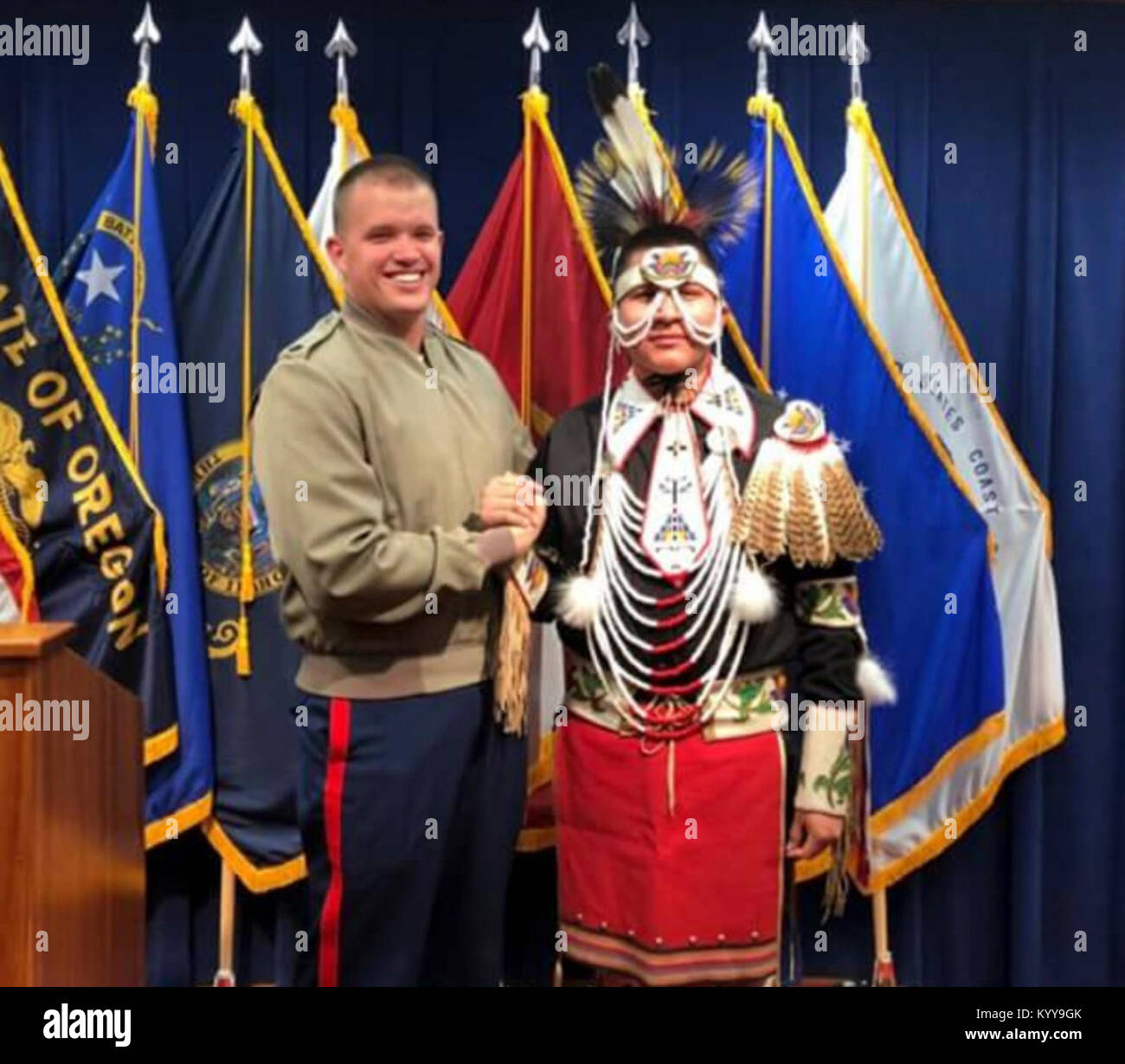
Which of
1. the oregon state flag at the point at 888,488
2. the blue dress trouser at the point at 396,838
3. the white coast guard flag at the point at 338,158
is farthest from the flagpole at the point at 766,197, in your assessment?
the blue dress trouser at the point at 396,838

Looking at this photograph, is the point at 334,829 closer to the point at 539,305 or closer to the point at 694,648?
the point at 694,648

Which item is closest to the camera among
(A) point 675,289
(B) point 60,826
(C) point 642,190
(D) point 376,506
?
(B) point 60,826

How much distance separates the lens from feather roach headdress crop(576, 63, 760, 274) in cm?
249

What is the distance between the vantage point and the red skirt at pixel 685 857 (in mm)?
2322

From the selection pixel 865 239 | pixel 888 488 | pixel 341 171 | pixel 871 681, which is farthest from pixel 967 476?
pixel 341 171

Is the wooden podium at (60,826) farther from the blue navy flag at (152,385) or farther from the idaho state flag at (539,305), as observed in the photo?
the idaho state flag at (539,305)

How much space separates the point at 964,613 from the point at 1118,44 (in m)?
1.24

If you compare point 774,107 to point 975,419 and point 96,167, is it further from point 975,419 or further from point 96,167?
point 96,167

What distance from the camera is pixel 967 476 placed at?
3.11 meters

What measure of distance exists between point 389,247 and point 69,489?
3.43 ft

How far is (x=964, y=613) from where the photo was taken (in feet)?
9.97

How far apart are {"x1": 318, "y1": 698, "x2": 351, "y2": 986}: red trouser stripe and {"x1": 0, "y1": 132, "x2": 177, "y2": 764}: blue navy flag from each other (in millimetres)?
833

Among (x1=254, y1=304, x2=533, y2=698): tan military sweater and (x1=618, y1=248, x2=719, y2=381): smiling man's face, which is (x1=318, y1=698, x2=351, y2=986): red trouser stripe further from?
(x1=618, y1=248, x2=719, y2=381): smiling man's face
